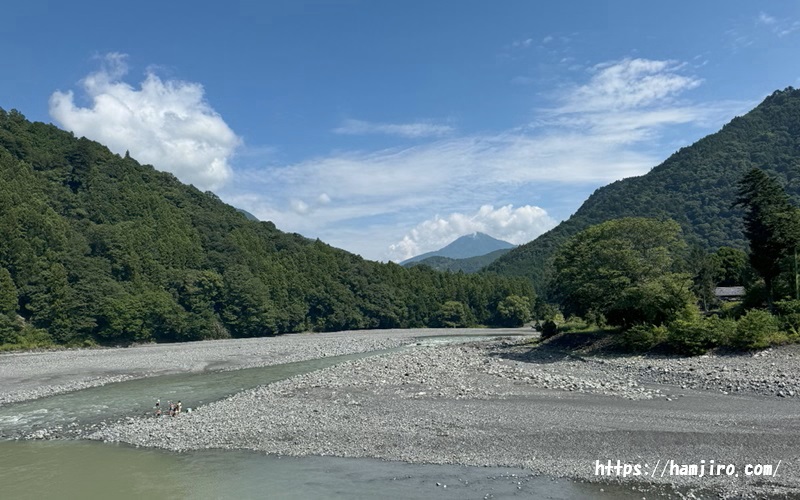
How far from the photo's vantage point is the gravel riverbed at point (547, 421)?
14.3 meters

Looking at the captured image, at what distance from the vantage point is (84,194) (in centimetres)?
8825

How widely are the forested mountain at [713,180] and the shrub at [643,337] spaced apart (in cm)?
8613

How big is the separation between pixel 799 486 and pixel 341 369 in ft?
89.1

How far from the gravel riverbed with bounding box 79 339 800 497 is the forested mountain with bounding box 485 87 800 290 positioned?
97.1 meters

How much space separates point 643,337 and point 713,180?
461 feet

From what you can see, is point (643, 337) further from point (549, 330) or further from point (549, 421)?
point (549, 421)

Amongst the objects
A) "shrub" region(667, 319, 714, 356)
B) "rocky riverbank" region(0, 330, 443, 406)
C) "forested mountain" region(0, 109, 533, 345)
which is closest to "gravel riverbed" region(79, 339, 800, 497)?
"shrub" region(667, 319, 714, 356)

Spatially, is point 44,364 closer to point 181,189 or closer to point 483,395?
point 483,395

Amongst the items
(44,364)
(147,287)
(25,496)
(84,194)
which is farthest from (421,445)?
(84,194)

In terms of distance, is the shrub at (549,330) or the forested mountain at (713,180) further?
the forested mountain at (713,180)

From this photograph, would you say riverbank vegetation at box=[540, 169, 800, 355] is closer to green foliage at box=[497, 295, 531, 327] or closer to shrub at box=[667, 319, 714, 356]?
shrub at box=[667, 319, 714, 356]

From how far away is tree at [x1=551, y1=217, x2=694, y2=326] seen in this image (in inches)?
1412

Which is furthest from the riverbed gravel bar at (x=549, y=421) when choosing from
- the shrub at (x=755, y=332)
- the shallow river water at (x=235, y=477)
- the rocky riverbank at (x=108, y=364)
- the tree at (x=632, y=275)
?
the rocky riverbank at (x=108, y=364)

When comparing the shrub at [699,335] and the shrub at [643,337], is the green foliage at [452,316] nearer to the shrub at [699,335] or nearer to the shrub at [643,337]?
the shrub at [643,337]
